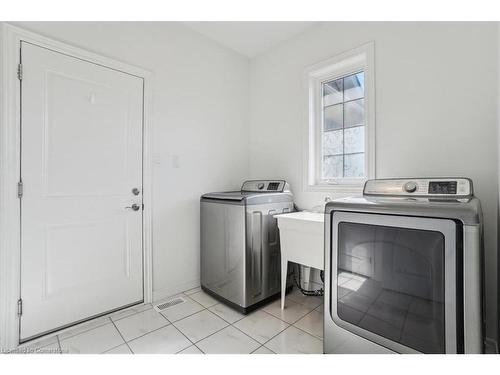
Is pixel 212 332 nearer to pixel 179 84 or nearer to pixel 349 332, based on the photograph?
pixel 349 332

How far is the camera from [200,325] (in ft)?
5.86

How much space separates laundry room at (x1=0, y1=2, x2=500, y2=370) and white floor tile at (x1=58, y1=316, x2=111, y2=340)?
1cm

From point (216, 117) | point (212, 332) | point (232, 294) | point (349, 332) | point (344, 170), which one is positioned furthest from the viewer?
point (216, 117)

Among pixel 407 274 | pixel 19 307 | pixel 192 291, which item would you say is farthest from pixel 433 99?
pixel 19 307

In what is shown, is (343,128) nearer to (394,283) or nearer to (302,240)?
(302,240)

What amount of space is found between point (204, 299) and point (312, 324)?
977mm

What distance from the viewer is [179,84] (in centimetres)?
229

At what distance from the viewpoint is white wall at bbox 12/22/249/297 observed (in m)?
2.04

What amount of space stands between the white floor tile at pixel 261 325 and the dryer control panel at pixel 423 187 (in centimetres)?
118

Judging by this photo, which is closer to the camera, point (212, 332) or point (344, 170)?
point (212, 332)

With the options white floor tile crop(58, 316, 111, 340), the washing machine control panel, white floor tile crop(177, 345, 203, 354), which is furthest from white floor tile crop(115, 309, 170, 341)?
the washing machine control panel

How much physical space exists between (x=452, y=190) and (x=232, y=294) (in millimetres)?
1722

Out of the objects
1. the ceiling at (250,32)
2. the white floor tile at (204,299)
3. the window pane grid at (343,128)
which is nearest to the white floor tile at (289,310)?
the white floor tile at (204,299)

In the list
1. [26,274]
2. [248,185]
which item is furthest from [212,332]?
[248,185]
